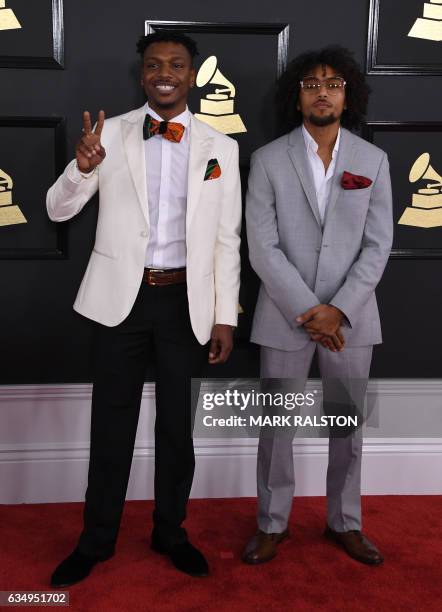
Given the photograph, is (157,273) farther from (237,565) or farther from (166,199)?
(237,565)

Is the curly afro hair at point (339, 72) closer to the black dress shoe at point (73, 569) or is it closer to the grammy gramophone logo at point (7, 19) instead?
the grammy gramophone logo at point (7, 19)

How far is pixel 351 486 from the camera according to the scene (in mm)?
2541

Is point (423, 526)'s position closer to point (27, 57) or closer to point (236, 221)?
point (236, 221)

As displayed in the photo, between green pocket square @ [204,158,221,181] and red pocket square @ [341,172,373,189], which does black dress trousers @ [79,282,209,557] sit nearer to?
green pocket square @ [204,158,221,181]

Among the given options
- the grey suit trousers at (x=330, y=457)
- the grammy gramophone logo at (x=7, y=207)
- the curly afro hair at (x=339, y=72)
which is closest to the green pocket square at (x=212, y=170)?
the curly afro hair at (x=339, y=72)

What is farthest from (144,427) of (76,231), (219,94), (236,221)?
(219,94)

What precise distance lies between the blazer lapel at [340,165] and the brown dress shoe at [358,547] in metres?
1.20

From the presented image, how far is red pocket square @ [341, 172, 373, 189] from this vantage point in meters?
2.37

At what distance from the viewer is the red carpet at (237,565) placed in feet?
7.33

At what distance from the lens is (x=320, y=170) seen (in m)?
2.47

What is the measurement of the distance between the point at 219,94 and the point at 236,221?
0.69m

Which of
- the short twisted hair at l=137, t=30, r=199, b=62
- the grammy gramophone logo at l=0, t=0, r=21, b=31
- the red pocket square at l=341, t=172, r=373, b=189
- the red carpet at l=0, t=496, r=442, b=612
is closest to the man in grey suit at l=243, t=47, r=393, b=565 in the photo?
the red pocket square at l=341, t=172, r=373, b=189

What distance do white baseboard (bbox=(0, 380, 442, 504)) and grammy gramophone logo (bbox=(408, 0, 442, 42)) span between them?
1503 millimetres

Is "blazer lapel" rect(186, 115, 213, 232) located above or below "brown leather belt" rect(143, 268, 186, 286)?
above
